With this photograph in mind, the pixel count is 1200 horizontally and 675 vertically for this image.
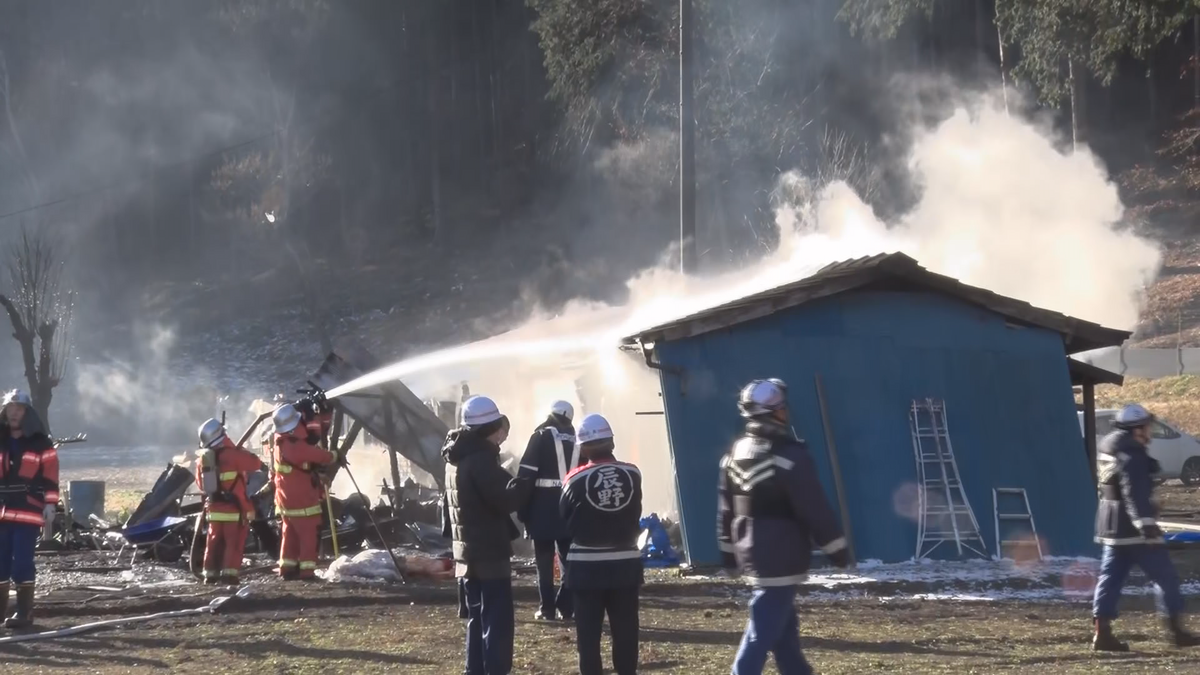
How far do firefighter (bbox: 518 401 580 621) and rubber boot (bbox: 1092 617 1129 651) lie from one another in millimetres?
3605

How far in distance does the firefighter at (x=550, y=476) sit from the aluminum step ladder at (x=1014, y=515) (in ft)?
17.5

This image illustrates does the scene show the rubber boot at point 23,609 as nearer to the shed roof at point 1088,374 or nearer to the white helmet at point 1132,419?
the white helmet at point 1132,419

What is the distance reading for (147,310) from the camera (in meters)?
49.7

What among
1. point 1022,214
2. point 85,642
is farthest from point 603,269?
point 85,642

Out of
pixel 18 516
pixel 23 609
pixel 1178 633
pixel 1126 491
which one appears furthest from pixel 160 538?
pixel 1178 633

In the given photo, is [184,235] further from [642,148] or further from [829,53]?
[829,53]

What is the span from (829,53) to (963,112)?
3930mm

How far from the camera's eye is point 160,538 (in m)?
15.0

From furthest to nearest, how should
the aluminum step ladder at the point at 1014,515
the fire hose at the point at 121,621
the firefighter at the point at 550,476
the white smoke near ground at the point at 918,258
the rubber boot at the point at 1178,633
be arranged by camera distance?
the white smoke near ground at the point at 918,258
the aluminum step ladder at the point at 1014,515
the fire hose at the point at 121,621
the firefighter at the point at 550,476
the rubber boot at the point at 1178,633

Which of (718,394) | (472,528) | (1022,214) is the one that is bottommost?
(472,528)

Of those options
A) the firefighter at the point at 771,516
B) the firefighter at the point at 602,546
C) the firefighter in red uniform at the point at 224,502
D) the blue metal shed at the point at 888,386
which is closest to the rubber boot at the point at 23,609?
the firefighter in red uniform at the point at 224,502

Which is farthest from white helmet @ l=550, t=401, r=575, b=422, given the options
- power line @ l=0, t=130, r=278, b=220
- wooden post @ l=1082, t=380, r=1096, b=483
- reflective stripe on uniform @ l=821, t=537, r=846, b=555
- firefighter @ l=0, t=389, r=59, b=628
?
power line @ l=0, t=130, r=278, b=220

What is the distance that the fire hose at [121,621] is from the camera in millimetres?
10055

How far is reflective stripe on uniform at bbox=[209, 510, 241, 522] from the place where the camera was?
41.3 ft
